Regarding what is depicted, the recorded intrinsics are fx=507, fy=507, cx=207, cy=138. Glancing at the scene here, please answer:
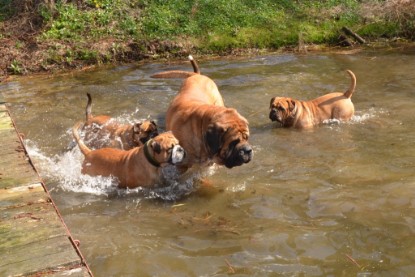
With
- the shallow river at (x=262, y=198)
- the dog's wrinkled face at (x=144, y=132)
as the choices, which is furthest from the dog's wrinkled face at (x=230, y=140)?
the dog's wrinkled face at (x=144, y=132)

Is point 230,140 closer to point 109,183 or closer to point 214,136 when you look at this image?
point 214,136

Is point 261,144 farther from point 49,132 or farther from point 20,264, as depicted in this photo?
point 20,264

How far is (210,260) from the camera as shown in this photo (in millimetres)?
4227

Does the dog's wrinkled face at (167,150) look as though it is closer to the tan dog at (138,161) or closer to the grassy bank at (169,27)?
the tan dog at (138,161)

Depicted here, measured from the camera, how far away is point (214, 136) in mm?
→ 5316

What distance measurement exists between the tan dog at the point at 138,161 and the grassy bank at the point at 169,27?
6.64 meters

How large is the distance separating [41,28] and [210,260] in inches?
434

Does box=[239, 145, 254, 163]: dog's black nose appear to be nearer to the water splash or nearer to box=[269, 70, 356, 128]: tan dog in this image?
the water splash

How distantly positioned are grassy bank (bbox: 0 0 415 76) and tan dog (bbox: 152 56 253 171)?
6569 mm

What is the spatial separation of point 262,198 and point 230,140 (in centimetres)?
76

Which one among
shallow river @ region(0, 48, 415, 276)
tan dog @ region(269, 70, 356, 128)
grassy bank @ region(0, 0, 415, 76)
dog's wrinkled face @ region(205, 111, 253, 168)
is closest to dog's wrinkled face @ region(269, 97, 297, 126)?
tan dog @ region(269, 70, 356, 128)

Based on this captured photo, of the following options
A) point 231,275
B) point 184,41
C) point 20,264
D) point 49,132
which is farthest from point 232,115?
point 184,41

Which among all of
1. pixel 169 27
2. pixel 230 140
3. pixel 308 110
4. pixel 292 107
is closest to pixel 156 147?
pixel 230 140

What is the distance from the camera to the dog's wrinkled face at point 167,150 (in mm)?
5441
